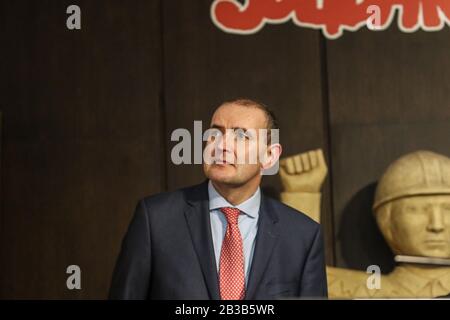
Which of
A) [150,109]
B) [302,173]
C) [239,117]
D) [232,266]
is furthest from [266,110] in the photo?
[232,266]

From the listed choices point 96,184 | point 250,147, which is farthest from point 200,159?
point 96,184

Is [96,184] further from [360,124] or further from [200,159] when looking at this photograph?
[360,124]

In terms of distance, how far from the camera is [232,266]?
2.15 meters

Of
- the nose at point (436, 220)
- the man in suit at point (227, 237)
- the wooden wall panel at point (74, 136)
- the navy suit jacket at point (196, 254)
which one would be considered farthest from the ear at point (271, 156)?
the nose at point (436, 220)

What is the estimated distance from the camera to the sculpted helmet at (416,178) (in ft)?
7.27

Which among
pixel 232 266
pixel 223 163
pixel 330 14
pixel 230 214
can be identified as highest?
pixel 330 14

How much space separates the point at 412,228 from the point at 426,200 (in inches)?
3.0

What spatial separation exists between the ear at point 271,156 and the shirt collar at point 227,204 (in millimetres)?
94

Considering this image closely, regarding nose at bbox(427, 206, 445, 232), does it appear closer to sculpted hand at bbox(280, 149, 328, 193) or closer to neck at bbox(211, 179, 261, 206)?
sculpted hand at bbox(280, 149, 328, 193)

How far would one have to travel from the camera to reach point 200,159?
88.7 inches

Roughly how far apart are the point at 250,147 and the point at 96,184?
1.30 ft

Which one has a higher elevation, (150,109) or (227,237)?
(150,109)

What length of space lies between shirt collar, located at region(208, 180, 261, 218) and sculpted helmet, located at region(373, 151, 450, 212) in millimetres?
311

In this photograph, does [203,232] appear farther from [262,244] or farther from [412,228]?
[412,228]
